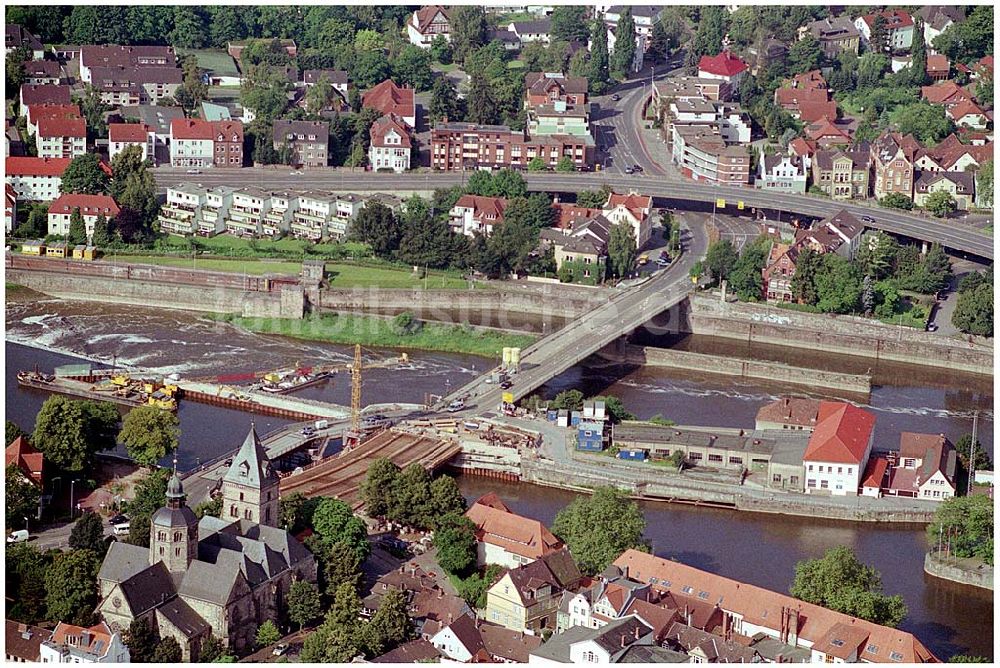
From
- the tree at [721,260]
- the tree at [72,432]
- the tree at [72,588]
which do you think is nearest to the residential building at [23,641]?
the tree at [72,588]

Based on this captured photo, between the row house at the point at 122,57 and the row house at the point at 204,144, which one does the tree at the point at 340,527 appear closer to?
the row house at the point at 204,144

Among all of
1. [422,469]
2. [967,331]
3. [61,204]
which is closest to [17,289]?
[61,204]

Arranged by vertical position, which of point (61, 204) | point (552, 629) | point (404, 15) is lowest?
point (552, 629)

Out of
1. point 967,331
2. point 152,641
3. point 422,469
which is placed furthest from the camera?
point 967,331

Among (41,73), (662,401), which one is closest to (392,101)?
(41,73)

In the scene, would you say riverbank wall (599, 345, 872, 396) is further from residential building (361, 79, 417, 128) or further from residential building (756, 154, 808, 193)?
residential building (361, 79, 417, 128)

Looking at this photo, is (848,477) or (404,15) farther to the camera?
(404,15)

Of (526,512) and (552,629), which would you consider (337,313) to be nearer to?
(526,512)
